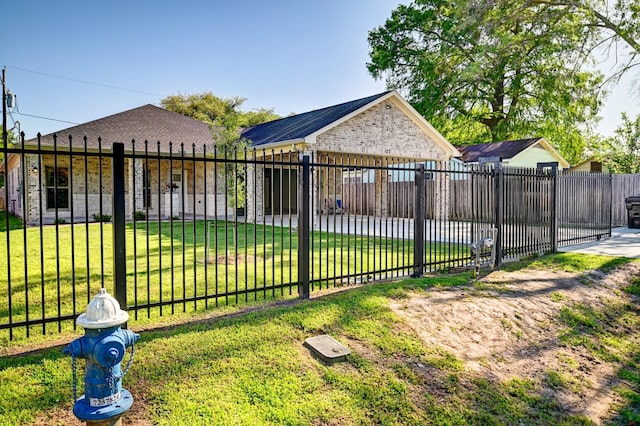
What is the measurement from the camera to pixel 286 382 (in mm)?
3367

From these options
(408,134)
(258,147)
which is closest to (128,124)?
(258,147)

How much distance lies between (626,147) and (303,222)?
3897cm

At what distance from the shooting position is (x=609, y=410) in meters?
3.79

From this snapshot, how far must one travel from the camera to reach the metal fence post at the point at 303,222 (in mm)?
5129

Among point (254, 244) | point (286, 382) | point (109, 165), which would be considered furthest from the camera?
point (109, 165)

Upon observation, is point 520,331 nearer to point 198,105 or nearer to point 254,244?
point 254,244

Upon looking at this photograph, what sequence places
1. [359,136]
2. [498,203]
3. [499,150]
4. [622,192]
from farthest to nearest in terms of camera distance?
[499,150]
[622,192]
[359,136]
[498,203]

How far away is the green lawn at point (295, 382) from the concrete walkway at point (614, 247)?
5.24 meters

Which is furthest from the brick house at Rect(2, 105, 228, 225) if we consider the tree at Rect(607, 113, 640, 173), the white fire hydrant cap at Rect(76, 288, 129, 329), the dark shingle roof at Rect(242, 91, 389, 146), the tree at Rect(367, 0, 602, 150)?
the tree at Rect(607, 113, 640, 173)

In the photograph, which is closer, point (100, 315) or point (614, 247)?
point (100, 315)

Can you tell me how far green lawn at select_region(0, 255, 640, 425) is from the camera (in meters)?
2.95

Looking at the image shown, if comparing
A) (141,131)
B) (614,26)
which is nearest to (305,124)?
(141,131)

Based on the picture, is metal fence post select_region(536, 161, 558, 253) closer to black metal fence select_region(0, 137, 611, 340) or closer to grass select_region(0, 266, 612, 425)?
black metal fence select_region(0, 137, 611, 340)

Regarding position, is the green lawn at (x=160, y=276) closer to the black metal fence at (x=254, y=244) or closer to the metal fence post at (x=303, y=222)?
the black metal fence at (x=254, y=244)
